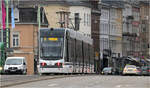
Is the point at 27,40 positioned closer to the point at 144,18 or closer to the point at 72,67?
the point at 72,67

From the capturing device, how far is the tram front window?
44.5m

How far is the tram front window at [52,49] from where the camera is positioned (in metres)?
44.5

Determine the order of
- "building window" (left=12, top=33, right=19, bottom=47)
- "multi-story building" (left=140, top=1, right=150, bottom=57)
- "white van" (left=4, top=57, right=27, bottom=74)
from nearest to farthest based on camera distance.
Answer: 1. "white van" (left=4, top=57, right=27, bottom=74)
2. "building window" (left=12, top=33, right=19, bottom=47)
3. "multi-story building" (left=140, top=1, right=150, bottom=57)

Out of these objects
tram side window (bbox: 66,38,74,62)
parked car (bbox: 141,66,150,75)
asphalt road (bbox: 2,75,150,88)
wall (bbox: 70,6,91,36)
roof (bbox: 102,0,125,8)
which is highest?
roof (bbox: 102,0,125,8)

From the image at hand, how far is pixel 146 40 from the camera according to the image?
120750 millimetres

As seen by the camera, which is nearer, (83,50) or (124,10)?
(83,50)

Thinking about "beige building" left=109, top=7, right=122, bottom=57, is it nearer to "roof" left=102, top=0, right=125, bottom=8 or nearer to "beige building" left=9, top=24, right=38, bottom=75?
"roof" left=102, top=0, right=125, bottom=8

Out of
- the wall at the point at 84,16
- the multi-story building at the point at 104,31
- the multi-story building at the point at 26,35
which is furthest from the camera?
the multi-story building at the point at 104,31


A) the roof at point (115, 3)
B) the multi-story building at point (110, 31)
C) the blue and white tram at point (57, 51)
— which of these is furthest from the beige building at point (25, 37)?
the blue and white tram at point (57, 51)

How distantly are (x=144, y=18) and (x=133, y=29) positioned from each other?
7623 millimetres

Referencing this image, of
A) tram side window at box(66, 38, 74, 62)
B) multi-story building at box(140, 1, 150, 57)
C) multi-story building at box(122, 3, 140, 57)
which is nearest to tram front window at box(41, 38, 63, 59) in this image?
tram side window at box(66, 38, 74, 62)

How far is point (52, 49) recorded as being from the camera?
146ft

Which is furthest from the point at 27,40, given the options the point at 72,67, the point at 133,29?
the point at 133,29

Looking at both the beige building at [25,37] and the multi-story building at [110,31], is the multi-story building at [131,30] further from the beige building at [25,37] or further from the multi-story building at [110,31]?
the beige building at [25,37]
